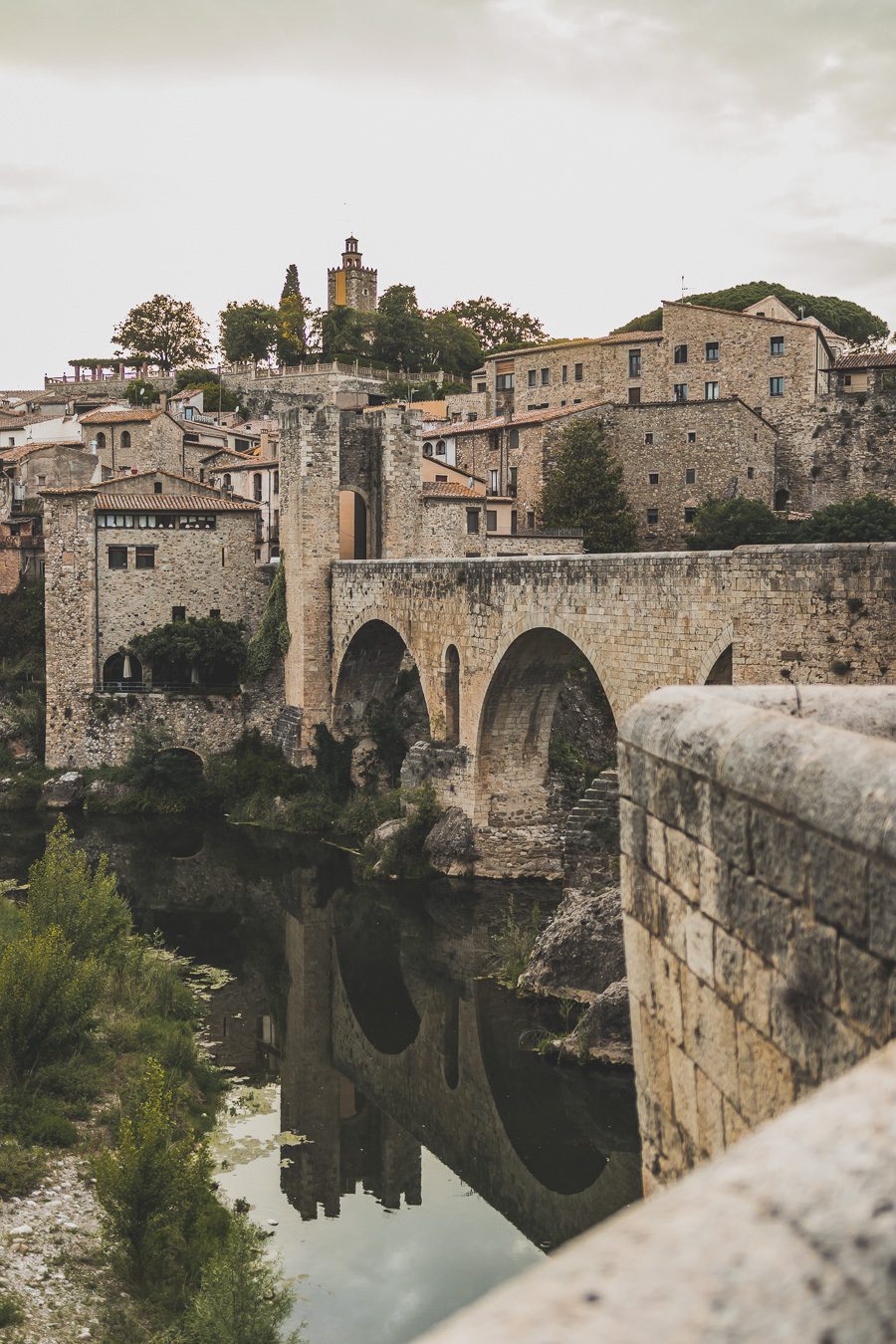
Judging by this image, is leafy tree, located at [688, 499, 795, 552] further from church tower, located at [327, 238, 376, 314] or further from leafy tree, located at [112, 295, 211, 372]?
church tower, located at [327, 238, 376, 314]

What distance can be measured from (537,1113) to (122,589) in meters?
Answer: 21.3

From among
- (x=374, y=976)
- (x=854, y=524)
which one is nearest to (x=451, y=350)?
(x=854, y=524)

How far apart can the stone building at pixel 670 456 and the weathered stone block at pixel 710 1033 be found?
126 ft

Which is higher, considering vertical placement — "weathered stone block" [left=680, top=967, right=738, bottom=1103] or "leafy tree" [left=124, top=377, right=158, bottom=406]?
"leafy tree" [left=124, top=377, right=158, bottom=406]

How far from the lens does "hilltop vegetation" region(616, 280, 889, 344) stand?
55844 mm

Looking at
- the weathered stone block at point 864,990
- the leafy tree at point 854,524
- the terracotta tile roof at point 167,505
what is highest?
the terracotta tile roof at point 167,505

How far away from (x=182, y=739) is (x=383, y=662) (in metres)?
5.32

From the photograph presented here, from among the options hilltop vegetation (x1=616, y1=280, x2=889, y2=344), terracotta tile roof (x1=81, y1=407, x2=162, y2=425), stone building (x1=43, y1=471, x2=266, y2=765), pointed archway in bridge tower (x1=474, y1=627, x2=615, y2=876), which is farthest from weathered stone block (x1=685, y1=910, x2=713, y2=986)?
hilltop vegetation (x1=616, y1=280, x2=889, y2=344)

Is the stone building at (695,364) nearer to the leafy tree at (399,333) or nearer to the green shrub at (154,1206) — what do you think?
the leafy tree at (399,333)

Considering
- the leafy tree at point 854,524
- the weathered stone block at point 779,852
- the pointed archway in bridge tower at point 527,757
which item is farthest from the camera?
the leafy tree at point 854,524

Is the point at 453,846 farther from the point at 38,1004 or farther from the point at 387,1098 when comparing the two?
the point at 38,1004

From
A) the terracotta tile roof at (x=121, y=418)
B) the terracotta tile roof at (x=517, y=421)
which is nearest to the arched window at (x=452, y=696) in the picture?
the terracotta tile roof at (x=517, y=421)

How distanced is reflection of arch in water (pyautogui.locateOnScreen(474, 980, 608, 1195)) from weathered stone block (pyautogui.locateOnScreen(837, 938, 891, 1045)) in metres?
11.1

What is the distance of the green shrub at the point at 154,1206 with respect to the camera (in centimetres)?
1060
